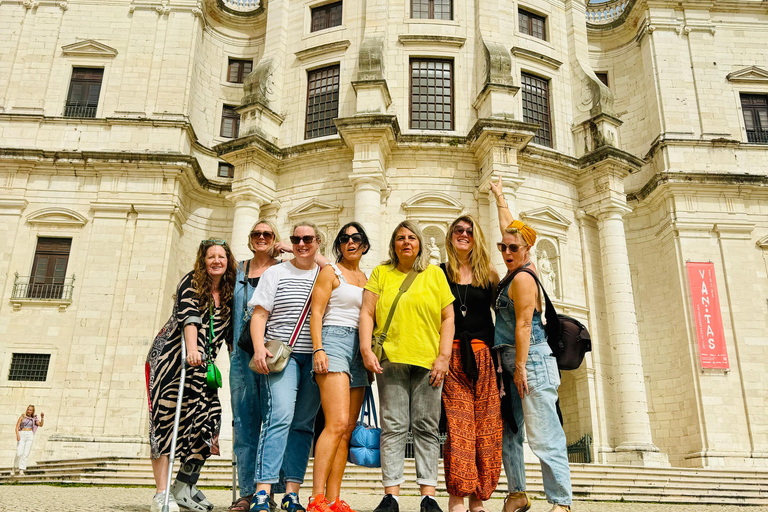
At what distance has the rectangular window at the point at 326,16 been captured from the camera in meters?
22.1

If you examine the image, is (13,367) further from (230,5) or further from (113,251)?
(230,5)

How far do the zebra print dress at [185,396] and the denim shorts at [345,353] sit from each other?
1.35 metres

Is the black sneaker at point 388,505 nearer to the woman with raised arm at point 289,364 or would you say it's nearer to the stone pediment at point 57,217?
the woman with raised arm at point 289,364

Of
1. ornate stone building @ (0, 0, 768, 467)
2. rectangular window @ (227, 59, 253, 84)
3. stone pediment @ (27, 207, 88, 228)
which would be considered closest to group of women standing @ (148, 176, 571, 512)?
ornate stone building @ (0, 0, 768, 467)

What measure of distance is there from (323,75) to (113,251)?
30.9 ft

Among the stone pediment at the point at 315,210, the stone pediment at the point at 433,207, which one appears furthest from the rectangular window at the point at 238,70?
the stone pediment at the point at 433,207

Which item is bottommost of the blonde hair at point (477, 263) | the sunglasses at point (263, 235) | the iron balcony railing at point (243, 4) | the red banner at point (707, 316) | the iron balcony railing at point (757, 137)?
the blonde hair at point (477, 263)

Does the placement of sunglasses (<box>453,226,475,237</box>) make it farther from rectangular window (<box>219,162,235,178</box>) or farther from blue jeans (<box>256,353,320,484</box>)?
rectangular window (<box>219,162,235,178</box>)

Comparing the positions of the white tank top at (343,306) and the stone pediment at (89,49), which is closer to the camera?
the white tank top at (343,306)

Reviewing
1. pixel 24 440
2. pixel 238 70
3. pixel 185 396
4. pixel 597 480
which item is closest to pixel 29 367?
pixel 24 440

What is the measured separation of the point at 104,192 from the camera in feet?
68.1

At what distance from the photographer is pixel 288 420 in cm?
507

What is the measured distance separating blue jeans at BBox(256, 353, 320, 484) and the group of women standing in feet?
0.04

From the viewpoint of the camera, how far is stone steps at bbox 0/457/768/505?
1103 cm
